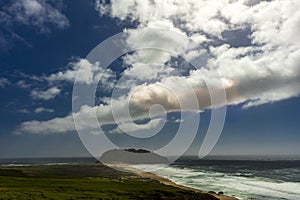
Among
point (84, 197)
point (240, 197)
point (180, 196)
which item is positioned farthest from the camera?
point (240, 197)

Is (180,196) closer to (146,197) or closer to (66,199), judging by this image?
(146,197)

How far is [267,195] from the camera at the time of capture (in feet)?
237

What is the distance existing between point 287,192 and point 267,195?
8393 millimetres

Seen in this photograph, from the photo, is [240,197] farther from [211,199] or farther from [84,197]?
[84,197]

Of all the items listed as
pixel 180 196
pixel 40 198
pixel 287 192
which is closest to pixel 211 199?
pixel 180 196

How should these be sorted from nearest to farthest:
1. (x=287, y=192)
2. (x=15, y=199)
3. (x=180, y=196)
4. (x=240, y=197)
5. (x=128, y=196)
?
1. (x=15, y=199)
2. (x=128, y=196)
3. (x=180, y=196)
4. (x=240, y=197)
5. (x=287, y=192)

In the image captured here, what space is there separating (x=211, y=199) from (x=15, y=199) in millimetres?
34847

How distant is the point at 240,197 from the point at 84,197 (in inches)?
1276

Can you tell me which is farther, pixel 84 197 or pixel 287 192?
pixel 287 192

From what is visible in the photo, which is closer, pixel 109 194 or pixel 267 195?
pixel 109 194

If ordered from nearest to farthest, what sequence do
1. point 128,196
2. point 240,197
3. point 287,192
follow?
point 128,196
point 240,197
point 287,192

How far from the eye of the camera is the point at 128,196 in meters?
60.2

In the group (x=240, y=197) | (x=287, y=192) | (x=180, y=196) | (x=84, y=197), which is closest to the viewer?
(x=84, y=197)

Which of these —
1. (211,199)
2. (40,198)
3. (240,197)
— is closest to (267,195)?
(240,197)
